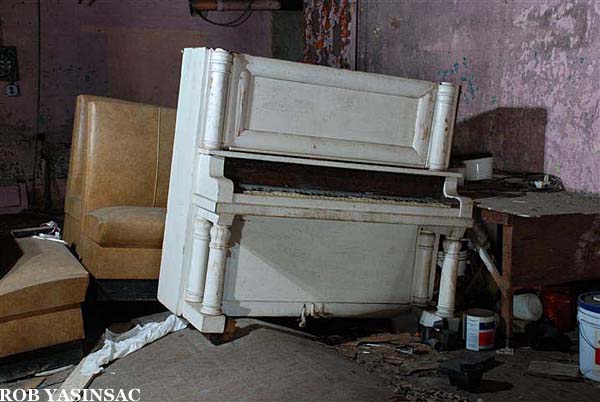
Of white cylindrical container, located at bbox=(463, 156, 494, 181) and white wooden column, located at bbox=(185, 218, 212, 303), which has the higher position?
white cylindrical container, located at bbox=(463, 156, 494, 181)

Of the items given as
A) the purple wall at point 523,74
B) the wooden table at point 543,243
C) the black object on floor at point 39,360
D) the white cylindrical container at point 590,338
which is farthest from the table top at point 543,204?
the black object on floor at point 39,360

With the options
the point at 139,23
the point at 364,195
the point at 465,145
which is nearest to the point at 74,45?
the point at 139,23

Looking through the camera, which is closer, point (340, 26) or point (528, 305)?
point (528, 305)

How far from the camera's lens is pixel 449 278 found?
141 inches

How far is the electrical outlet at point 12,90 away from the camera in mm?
7121

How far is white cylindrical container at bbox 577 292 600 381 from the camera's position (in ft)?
10.2

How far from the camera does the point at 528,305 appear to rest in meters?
3.77

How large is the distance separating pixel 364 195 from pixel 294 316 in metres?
0.76

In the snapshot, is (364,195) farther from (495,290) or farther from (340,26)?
(340,26)

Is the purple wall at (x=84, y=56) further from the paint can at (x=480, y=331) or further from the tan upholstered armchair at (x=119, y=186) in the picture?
the paint can at (x=480, y=331)

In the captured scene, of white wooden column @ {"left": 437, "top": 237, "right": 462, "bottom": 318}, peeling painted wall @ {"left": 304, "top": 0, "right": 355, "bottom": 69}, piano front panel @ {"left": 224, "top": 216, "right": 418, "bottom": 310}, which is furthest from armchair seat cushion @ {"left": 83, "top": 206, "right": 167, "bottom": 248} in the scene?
peeling painted wall @ {"left": 304, "top": 0, "right": 355, "bottom": 69}

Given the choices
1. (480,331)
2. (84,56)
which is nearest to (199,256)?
(480,331)

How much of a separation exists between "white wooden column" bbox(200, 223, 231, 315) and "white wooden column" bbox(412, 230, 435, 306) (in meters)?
1.16

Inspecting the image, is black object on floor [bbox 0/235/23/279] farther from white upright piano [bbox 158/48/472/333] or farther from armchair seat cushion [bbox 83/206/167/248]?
white upright piano [bbox 158/48/472/333]
